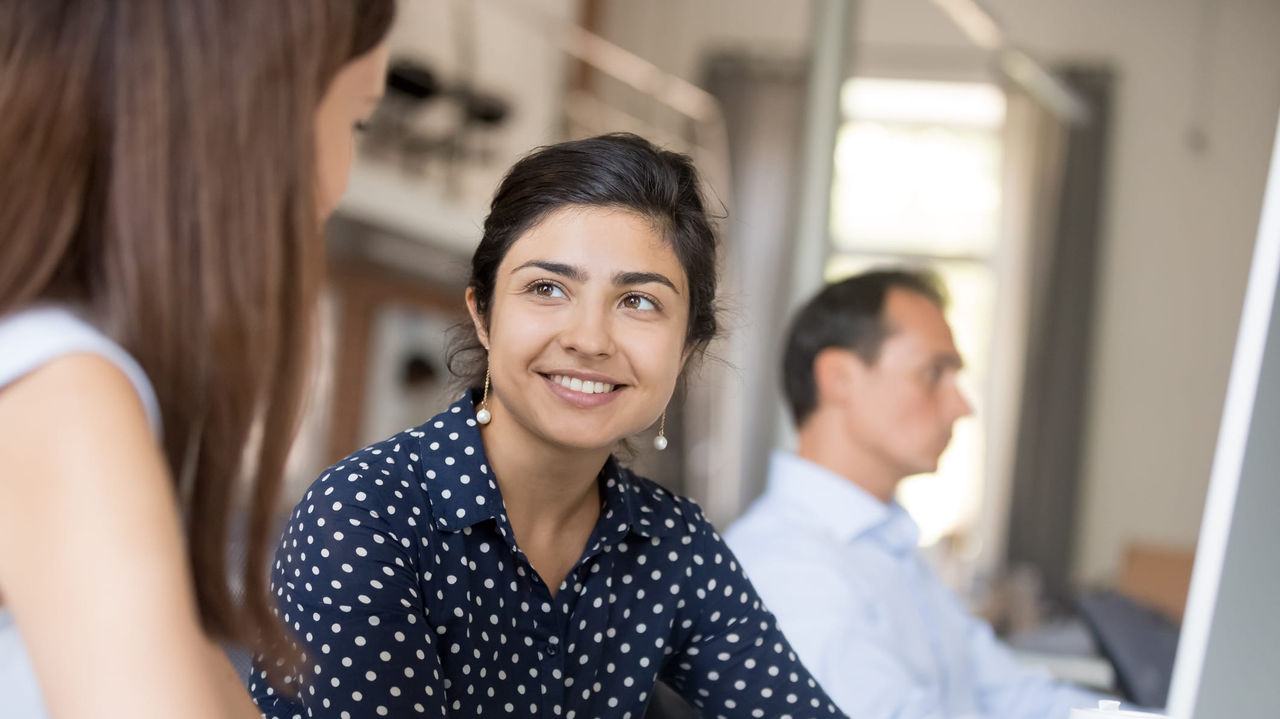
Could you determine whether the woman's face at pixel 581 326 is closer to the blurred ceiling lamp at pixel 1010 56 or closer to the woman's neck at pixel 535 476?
the woman's neck at pixel 535 476

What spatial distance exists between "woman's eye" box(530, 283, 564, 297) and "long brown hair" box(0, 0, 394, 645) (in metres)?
0.68

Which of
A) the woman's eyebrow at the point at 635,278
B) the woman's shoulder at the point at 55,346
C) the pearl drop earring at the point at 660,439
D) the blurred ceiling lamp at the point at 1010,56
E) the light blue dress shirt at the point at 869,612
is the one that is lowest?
the light blue dress shirt at the point at 869,612

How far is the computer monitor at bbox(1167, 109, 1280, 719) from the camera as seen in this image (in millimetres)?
902

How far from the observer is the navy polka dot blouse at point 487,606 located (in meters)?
1.26

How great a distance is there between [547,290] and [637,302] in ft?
0.32

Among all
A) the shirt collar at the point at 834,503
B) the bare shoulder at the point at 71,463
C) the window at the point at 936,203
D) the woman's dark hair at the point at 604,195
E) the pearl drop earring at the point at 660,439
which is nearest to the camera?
the bare shoulder at the point at 71,463

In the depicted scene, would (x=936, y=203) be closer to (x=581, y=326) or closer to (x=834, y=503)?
(x=834, y=503)

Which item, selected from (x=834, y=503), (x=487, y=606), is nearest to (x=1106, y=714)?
(x=487, y=606)

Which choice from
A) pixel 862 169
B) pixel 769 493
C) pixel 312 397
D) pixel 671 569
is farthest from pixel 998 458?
pixel 312 397

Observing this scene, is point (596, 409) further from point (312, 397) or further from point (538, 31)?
point (538, 31)

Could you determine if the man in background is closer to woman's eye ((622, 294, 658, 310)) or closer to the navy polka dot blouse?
the navy polka dot blouse

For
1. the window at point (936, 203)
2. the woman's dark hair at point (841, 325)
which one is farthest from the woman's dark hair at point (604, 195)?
the window at point (936, 203)

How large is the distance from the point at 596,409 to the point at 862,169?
754 centimetres

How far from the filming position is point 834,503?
7.27 ft
